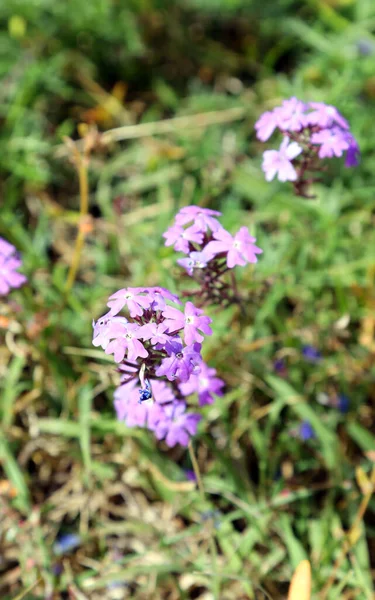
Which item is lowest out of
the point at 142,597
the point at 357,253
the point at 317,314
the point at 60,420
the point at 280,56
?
the point at 142,597

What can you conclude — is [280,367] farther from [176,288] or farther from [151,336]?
[151,336]

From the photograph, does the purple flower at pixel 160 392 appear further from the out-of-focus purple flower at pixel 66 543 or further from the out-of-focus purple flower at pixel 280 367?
the out-of-focus purple flower at pixel 66 543

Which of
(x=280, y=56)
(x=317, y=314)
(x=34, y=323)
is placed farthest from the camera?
(x=280, y=56)

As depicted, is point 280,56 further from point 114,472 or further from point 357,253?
point 114,472

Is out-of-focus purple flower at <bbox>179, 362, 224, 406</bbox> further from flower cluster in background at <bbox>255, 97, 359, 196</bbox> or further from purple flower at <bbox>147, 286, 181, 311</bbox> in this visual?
flower cluster in background at <bbox>255, 97, 359, 196</bbox>

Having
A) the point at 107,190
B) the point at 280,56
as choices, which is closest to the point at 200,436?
the point at 107,190

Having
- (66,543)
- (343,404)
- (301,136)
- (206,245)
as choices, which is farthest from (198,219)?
(66,543)

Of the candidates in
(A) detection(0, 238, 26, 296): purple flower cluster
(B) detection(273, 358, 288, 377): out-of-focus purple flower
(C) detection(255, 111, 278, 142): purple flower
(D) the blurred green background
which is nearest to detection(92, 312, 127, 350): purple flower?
(D) the blurred green background
